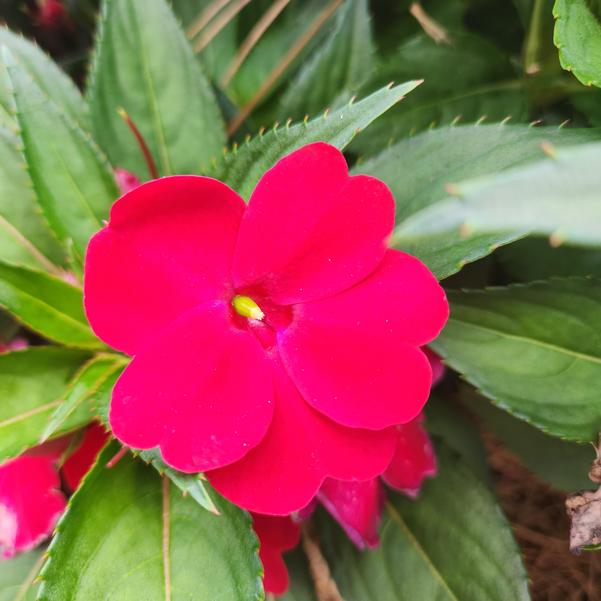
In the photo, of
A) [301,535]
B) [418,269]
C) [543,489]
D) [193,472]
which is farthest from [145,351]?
[543,489]

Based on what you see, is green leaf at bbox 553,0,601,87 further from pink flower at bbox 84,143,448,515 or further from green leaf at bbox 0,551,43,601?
green leaf at bbox 0,551,43,601

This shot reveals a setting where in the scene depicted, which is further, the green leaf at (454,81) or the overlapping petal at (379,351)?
the green leaf at (454,81)

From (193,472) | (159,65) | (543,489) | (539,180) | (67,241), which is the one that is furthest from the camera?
(543,489)

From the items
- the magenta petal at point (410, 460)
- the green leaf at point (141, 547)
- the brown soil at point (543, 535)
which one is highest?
the green leaf at point (141, 547)

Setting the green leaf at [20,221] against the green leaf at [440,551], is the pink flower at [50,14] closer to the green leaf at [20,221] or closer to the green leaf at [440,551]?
the green leaf at [20,221]

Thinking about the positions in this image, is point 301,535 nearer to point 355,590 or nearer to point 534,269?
point 355,590

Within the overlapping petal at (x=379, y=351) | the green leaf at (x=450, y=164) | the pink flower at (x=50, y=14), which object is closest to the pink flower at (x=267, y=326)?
the overlapping petal at (x=379, y=351)
